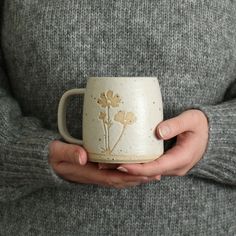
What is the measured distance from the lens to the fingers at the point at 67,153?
0.69 metres

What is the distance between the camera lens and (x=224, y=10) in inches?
34.0

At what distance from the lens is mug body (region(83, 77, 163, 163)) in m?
0.66

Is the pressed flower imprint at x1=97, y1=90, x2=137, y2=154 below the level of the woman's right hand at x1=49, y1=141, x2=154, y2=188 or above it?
above

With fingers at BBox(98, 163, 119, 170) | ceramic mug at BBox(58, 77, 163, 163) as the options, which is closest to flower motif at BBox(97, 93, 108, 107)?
ceramic mug at BBox(58, 77, 163, 163)

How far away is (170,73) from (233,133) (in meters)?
0.14

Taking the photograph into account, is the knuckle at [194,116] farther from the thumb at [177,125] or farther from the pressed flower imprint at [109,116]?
the pressed flower imprint at [109,116]

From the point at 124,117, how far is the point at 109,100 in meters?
0.03

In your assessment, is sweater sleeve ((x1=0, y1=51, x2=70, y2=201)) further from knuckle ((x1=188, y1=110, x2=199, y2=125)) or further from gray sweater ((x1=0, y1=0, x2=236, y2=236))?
knuckle ((x1=188, y1=110, x2=199, y2=125))

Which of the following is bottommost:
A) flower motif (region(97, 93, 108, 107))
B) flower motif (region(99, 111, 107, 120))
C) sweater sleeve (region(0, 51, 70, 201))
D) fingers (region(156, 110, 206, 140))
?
sweater sleeve (region(0, 51, 70, 201))

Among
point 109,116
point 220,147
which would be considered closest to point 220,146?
point 220,147

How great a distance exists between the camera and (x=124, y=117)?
66cm

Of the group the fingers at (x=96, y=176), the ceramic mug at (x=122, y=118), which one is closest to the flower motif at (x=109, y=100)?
the ceramic mug at (x=122, y=118)

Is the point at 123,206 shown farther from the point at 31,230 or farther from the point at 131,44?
the point at 131,44

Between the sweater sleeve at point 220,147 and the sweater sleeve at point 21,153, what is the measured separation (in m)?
0.24
